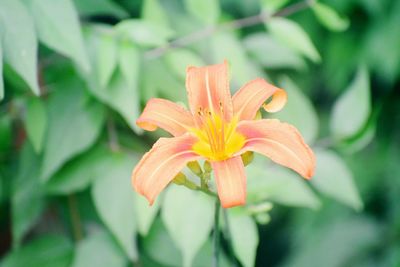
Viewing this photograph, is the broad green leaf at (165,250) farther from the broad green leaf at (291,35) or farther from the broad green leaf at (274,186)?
the broad green leaf at (291,35)

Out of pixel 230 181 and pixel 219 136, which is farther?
pixel 219 136

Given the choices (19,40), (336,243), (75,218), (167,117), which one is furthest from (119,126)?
(336,243)

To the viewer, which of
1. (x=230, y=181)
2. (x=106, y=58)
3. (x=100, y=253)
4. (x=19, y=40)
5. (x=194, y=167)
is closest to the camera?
(x=230, y=181)

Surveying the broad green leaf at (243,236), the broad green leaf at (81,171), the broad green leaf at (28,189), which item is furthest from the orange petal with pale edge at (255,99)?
the broad green leaf at (28,189)

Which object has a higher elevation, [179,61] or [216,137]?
[216,137]

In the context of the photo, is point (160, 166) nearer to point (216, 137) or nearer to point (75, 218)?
point (216, 137)

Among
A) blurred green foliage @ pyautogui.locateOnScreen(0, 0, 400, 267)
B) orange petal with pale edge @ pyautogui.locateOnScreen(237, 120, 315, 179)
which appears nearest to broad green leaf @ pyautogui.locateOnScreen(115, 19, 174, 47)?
blurred green foliage @ pyautogui.locateOnScreen(0, 0, 400, 267)

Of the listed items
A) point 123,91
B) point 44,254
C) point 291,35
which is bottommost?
point 44,254
